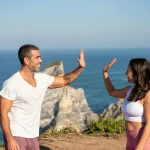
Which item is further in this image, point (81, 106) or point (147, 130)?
point (81, 106)

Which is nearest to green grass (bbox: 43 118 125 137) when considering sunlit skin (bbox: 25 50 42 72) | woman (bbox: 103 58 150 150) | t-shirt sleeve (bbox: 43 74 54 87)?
t-shirt sleeve (bbox: 43 74 54 87)

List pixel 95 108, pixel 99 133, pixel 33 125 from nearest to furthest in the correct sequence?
pixel 33 125 → pixel 99 133 → pixel 95 108

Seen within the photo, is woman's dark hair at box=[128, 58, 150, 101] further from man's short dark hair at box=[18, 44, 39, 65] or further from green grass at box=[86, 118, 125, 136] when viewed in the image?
green grass at box=[86, 118, 125, 136]

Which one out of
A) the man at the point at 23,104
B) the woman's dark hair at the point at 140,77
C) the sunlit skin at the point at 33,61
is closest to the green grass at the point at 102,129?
the man at the point at 23,104

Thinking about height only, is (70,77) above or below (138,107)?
above

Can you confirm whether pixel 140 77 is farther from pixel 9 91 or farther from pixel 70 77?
pixel 9 91

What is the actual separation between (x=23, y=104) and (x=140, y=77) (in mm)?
1627

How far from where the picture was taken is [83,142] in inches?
378

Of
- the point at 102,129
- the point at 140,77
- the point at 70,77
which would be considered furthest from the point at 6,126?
the point at 102,129

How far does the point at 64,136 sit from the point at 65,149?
120 centimetres

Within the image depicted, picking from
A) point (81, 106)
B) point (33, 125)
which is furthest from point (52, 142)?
point (81, 106)

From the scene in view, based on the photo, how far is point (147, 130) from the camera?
5.07m

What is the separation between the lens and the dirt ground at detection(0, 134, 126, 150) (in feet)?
30.2

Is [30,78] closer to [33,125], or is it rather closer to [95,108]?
[33,125]
